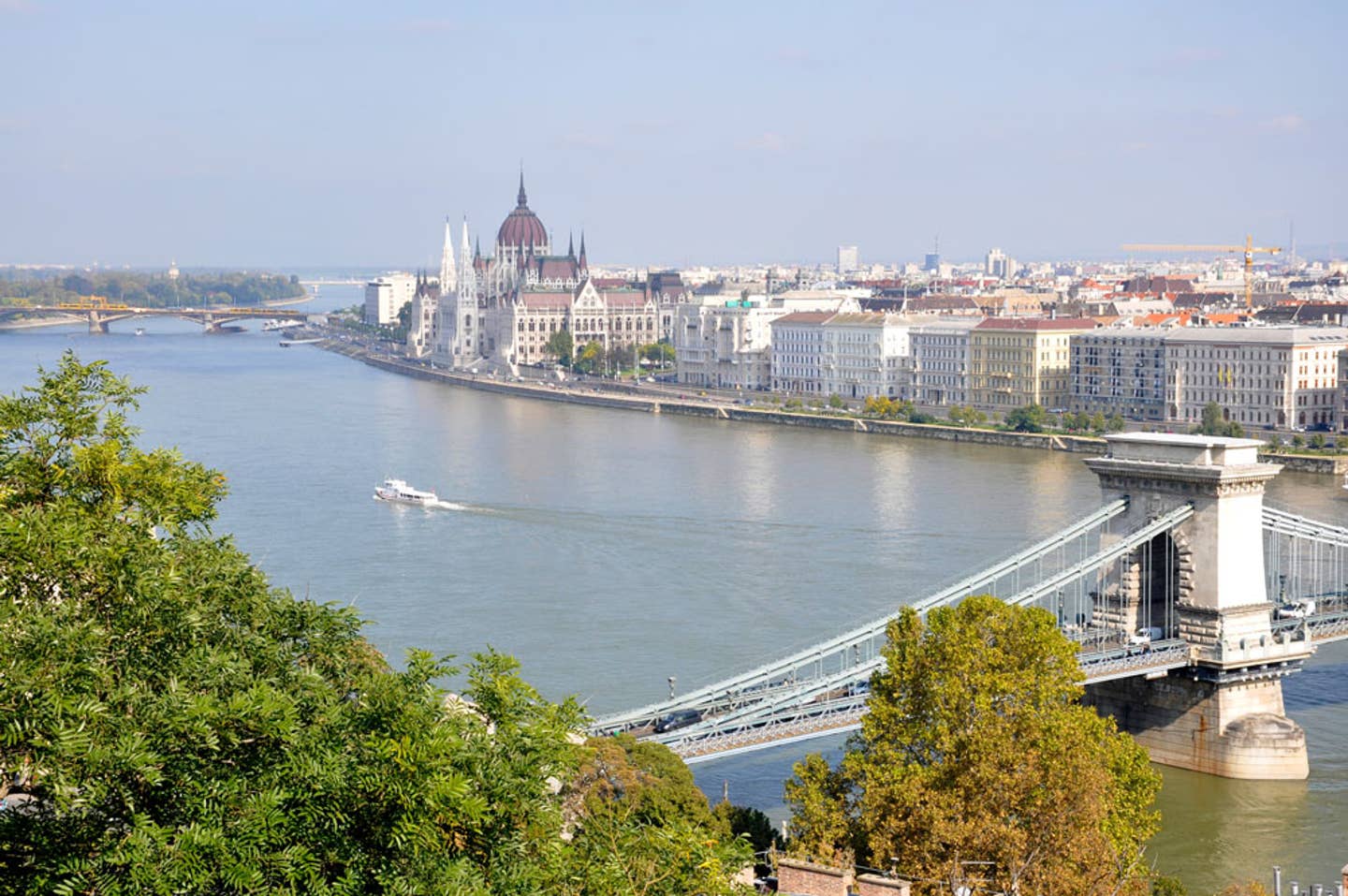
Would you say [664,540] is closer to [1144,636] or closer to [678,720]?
[1144,636]

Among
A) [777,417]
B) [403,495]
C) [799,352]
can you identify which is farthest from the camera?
[799,352]

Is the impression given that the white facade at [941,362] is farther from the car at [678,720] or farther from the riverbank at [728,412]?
the car at [678,720]

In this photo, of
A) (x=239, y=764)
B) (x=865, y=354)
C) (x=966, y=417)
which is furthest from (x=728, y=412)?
(x=239, y=764)

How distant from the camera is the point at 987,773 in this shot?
7.90 meters

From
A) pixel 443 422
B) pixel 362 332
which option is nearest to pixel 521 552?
pixel 443 422

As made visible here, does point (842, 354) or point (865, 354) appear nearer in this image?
point (865, 354)

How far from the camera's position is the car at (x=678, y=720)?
35.6ft

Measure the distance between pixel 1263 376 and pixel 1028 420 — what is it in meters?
3.90

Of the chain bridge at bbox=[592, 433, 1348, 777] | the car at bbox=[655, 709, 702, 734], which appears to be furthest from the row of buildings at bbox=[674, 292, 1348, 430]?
the car at bbox=[655, 709, 702, 734]

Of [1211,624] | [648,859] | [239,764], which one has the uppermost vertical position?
[239,764]

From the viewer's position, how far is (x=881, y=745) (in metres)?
8.50

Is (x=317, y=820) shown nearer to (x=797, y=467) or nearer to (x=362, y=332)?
(x=797, y=467)

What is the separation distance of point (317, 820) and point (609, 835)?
1057 millimetres

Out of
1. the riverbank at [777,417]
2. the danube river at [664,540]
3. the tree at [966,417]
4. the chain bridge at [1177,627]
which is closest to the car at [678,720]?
the chain bridge at [1177,627]
